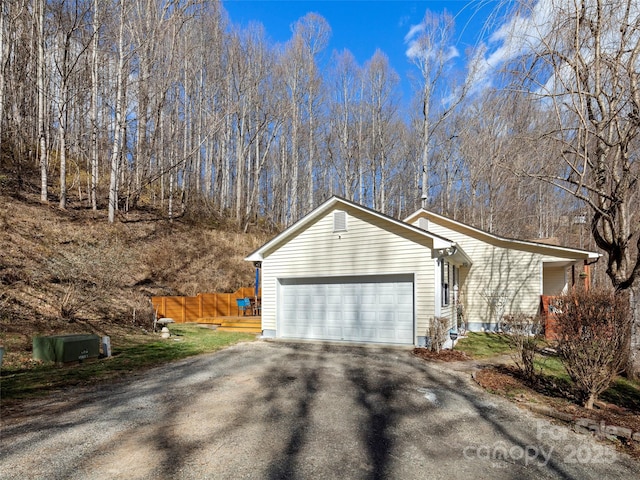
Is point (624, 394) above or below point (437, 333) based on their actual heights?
below

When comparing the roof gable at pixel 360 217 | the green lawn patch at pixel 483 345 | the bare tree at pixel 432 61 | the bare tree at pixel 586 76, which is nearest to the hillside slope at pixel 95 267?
the roof gable at pixel 360 217

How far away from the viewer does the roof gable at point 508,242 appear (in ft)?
44.1

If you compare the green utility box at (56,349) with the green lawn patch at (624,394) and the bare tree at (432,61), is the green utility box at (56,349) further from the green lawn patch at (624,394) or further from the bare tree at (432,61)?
the bare tree at (432,61)

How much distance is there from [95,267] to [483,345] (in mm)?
14269

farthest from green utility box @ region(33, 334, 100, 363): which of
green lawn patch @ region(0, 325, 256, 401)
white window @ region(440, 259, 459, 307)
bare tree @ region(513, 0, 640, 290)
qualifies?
bare tree @ region(513, 0, 640, 290)

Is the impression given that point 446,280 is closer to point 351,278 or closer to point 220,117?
point 351,278

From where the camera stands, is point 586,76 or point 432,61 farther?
point 432,61

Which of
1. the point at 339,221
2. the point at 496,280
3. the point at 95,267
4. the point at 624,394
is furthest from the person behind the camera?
the point at 496,280

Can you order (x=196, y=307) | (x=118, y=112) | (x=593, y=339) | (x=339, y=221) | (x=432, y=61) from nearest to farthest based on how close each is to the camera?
(x=593, y=339)
(x=339, y=221)
(x=196, y=307)
(x=118, y=112)
(x=432, y=61)

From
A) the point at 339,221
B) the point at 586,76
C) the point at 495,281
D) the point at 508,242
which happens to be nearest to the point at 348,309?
the point at 339,221

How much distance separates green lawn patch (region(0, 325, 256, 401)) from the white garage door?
1.91 m

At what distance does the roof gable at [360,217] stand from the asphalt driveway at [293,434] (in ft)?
14.1

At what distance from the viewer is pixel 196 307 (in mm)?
16734

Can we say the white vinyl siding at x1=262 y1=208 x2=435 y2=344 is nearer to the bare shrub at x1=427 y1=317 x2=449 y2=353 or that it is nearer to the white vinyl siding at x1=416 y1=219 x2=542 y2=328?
the bare shrub at x1=427 y1=317 x2=449 y2=353
